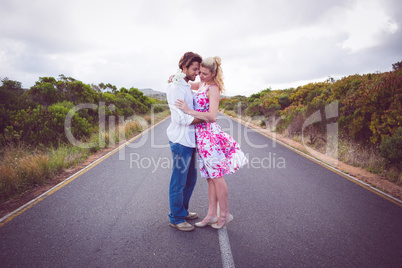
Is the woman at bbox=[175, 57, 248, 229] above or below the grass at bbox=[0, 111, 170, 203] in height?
above

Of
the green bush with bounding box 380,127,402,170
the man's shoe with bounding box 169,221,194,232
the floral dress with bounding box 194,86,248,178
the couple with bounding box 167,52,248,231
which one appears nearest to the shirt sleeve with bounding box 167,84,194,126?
the couple with bounding box 167,52,248,231

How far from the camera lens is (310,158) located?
714 centimetres

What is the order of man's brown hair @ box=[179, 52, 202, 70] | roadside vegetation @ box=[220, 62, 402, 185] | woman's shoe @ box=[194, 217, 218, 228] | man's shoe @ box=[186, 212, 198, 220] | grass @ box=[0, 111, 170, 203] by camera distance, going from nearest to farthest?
1. man's brown hair @ box=[179, 52, 202, 70]
2. woman's shoe @ box=[194, 217, 218, 228]
3. man's shoe @ box=[186, 212, 198, 220]
4. grass @ box=[0, 111, 170, 203]
5. roadside vegetation @ box=[220, 62, 402, 185]

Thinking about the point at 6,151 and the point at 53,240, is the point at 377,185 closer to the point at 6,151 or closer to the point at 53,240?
the point at 53,240

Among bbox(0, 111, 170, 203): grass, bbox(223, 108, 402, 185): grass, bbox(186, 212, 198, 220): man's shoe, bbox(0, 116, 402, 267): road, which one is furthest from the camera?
bbox(223, 108, 402, 185): grass

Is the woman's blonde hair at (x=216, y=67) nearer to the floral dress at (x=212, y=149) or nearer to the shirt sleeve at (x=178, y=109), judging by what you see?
the floral dress at (x=212, y=149)

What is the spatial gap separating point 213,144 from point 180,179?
0.68m

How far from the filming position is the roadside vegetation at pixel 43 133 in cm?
500

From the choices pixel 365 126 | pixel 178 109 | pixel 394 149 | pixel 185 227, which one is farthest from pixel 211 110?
pixel 365 126

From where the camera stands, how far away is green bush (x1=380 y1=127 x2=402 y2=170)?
531 centimetres

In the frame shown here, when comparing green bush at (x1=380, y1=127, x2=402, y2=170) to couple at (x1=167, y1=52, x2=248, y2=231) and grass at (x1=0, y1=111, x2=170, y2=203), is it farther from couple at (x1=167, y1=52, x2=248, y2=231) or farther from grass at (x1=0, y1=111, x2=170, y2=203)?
grass at (x1=0, y1=111, x2=170, y2=203)

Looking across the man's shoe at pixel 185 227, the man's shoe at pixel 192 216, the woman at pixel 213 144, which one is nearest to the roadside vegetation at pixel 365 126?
the woman at pixel 213 144

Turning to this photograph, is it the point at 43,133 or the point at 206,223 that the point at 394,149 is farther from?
the point at 43,133

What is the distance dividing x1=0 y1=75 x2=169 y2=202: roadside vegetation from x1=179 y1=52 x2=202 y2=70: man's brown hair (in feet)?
14.5
